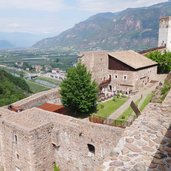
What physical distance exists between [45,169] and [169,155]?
1316 centimetres

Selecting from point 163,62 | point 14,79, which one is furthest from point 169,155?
point 14,79

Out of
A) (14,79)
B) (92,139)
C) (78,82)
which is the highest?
(78,82)

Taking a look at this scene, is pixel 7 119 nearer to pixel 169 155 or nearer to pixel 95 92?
pixel 95 92

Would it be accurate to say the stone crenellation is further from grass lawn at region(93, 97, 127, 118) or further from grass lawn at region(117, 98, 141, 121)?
grass lawn at region(93, 97, 127, 118)

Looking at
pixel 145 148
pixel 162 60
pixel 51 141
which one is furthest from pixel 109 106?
pixel 145 148

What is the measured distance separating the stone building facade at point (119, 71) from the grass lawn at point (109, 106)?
3061 millimetres

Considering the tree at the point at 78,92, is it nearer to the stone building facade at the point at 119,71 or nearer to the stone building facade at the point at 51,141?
the stone building facade at the point at 51,141

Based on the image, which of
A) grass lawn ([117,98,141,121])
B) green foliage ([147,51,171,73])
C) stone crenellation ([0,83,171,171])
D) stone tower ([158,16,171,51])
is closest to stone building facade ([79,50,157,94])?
green foliage ([147,51,171,73])

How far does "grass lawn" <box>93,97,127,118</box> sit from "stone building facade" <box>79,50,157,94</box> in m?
3.06

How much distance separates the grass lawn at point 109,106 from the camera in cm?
2378

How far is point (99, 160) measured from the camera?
15.8m

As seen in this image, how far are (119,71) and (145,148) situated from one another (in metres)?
24.9

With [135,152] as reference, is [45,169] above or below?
below

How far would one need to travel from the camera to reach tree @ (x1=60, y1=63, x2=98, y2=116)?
22672 mm
